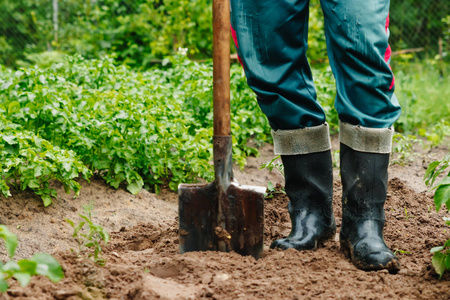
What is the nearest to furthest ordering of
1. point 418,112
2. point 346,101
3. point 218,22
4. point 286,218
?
point 346,101, point 218,22, point 286,218, point 418,112

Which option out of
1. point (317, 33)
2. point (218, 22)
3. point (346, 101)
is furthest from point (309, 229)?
point (317, 33)

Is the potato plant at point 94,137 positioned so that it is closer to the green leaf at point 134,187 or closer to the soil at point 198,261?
the green leaf at point 134,187

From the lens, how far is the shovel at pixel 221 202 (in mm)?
2072

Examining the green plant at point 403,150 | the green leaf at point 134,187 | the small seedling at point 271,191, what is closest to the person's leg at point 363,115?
the small seedling at point 271,191

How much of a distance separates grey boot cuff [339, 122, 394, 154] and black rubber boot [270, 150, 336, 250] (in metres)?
0.25

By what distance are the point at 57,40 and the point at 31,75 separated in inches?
202

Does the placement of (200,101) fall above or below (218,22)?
below

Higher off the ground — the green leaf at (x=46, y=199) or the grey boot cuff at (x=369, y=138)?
the grey boot cuff at (x=369, y=138)

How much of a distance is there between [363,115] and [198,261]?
80cm

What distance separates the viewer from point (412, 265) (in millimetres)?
1979

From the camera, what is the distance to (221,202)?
2.10 metres

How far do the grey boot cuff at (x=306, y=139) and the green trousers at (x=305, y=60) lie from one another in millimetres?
25

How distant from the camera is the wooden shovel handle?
2.11m

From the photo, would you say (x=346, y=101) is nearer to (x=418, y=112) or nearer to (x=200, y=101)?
(x=200, y=101)
